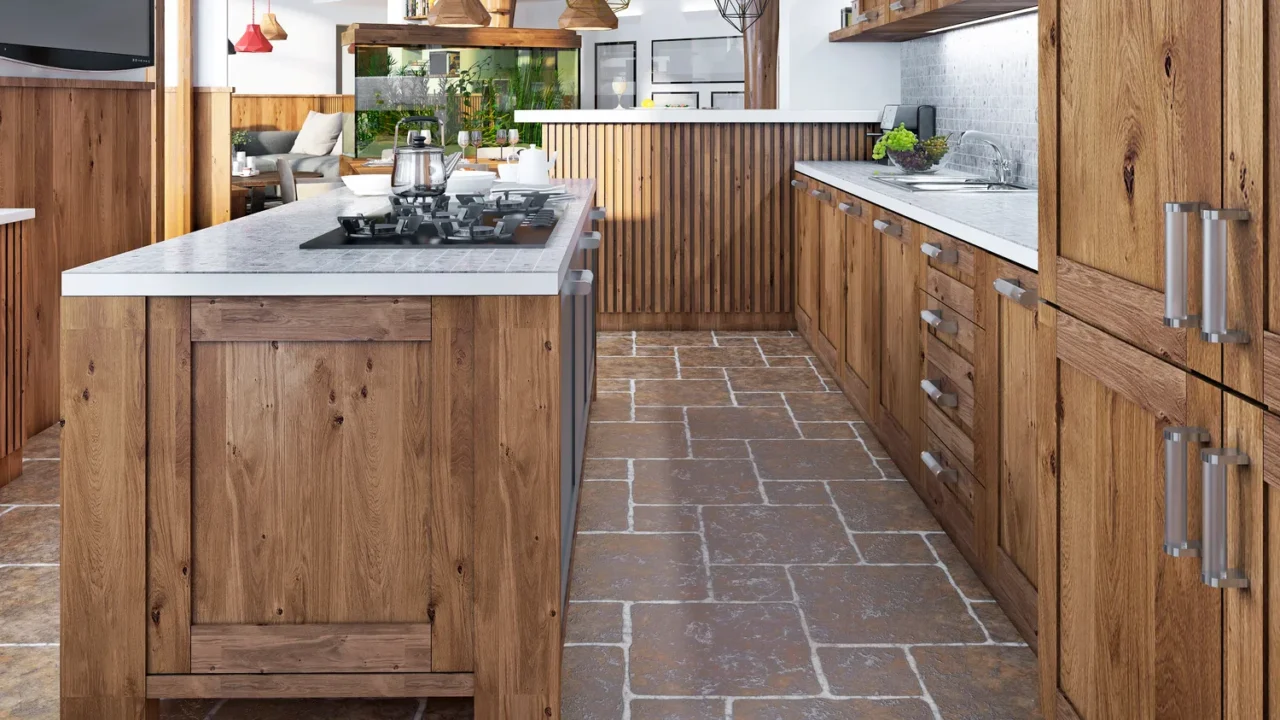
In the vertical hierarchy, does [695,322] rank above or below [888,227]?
below

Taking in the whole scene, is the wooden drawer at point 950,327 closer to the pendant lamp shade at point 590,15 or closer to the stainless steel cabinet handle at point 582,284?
the stainless steel cabinet handle at point 582,284

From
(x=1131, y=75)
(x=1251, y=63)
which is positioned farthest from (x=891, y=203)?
(x=1251, y=63)

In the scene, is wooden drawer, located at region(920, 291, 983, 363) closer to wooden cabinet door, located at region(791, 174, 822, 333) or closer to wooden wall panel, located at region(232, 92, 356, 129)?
wooden cabinet door, located at region(791, 174, 822, 333)

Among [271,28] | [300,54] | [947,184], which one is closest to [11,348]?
[947,184]

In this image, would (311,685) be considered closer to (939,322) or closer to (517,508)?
(517,508)

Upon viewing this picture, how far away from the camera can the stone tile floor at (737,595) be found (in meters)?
2.43

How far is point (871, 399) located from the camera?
15.0 ft

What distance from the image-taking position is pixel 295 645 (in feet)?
7.25

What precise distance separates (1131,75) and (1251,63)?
0.31 meters

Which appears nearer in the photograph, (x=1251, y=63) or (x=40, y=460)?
(x=1251, y=63)

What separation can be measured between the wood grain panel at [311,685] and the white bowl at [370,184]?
7.09 ft

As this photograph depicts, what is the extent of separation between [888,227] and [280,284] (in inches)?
95.6

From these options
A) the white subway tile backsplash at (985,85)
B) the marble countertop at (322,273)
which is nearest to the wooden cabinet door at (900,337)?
the white subway tile backsplash at (985,85)

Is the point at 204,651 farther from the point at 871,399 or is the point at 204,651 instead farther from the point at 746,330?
the point at 746,330
